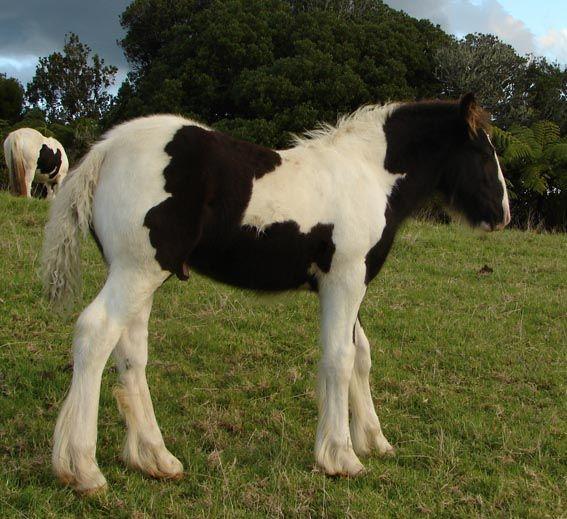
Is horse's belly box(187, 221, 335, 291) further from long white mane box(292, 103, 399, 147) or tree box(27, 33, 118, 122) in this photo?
tree box(27, 33, 118, 122)

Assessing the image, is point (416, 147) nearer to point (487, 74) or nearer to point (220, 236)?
point (220, 236)

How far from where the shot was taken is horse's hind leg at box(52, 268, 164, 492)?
3.20 m

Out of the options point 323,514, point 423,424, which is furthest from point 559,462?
point 323,514

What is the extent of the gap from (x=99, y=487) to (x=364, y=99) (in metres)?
15.9

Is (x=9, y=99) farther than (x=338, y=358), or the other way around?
(x=9, y=99)

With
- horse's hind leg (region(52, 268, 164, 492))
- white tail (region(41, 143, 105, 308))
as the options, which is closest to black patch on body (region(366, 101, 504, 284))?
horse's hind leg (region(52, 268, 164, 492))

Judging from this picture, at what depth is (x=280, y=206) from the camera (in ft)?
11.6

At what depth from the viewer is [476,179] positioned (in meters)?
4.35

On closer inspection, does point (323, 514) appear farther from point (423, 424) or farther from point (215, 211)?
point (215, 211)

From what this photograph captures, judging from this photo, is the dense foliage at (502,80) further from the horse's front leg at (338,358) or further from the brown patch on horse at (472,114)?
the horse's front leg at (338,358)

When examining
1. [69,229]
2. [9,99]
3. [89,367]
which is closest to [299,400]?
[89,367]

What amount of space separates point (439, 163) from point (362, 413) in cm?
178

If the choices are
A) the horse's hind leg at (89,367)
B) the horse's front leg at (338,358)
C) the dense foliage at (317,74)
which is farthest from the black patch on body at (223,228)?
the dense foliage at (317,74)

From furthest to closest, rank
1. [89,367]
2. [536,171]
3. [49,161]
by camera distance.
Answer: [536,171] < [49,161] < [89,367]
